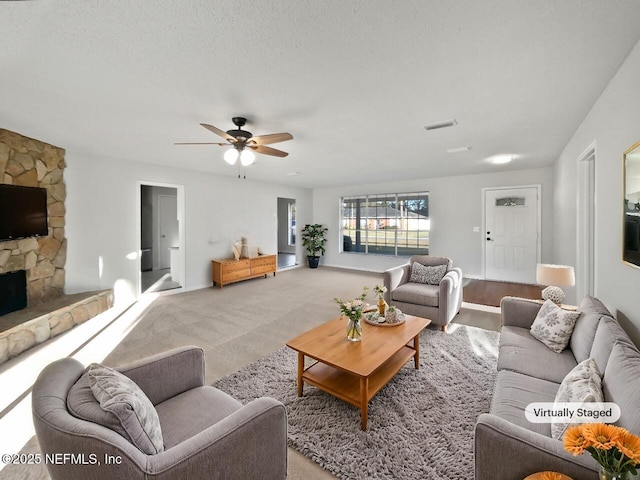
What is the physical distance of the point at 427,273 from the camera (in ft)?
13.5

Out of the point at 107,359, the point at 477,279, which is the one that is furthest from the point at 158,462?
the point at 477,279

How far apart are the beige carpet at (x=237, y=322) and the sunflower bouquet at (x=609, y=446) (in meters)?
1.26

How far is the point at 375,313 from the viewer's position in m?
2.88

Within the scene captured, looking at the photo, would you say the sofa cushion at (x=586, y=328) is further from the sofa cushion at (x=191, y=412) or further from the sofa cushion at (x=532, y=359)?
the sofa cushion at (x=191, y=412)

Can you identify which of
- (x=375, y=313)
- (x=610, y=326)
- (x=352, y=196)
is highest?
(x=352, y=196)

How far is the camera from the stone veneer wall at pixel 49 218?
11.0 ft

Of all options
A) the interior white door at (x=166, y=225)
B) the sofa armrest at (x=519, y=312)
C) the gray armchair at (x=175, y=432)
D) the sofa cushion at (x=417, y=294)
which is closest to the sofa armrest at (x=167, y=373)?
the gray armchair at (x=175, y=432)

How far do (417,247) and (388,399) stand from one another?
556 cm

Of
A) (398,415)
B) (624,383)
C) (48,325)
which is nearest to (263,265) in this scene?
(48,325)

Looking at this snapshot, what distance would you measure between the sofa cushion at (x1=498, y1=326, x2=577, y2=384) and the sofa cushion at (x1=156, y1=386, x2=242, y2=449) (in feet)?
5.91

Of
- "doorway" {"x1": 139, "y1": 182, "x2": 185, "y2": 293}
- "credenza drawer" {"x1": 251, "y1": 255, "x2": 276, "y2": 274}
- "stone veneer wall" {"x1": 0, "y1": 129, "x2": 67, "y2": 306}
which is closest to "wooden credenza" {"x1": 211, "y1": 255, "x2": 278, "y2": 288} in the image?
"credenza drawer" {"x1": 251, "y1": 255, "x2": 276, "y2": 274}

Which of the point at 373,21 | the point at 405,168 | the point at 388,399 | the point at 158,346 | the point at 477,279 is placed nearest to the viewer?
the point at 373,21

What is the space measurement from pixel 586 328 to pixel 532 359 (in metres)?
0.38

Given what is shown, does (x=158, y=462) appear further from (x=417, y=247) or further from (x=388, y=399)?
(x=417, y=247)
